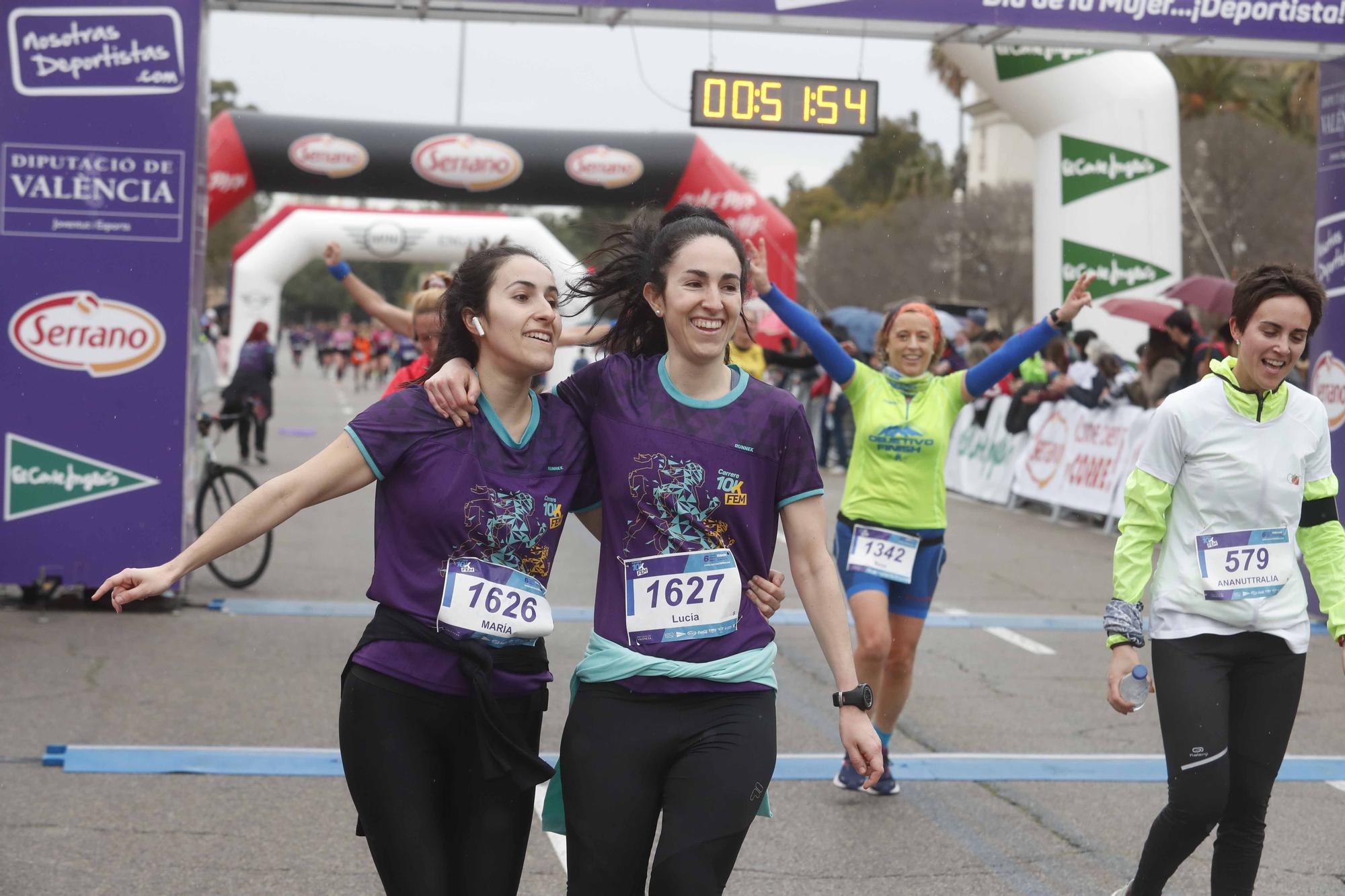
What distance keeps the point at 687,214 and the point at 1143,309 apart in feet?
44.7

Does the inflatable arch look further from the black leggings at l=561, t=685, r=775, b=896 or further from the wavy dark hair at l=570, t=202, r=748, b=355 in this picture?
the black leggings at l=561, t=685, r=775, b=896

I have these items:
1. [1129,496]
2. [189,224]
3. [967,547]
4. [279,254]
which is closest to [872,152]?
[279,254]

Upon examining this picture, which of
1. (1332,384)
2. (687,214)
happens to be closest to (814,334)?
(687,214)

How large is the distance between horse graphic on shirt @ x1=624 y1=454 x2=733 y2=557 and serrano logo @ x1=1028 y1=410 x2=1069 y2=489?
13.7 metres

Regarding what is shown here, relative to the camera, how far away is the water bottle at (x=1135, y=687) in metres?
3.98

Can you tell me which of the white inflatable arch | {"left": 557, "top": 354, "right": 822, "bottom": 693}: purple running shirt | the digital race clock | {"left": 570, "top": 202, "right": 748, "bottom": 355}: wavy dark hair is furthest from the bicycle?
the white inflatable arch

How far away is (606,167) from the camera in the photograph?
72.7 feet

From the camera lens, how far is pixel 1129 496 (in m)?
4.20

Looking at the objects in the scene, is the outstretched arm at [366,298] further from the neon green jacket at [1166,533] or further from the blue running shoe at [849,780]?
the neon green jacket at [1166,533]

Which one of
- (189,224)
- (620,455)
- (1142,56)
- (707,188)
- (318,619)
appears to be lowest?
(318,619)

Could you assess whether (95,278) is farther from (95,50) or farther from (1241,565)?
(1241,565)

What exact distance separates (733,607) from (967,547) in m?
11.2

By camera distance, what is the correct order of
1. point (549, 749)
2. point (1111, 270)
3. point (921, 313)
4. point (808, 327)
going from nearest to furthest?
point (808, 327), point (921, 313), point (549, 749), point (1111, 270)

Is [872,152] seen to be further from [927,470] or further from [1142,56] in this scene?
[927,470]
